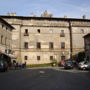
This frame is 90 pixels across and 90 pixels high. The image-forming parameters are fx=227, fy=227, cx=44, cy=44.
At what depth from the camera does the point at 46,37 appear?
64.8 meters

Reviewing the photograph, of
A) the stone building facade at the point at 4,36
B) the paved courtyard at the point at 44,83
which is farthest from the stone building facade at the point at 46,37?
the paved courtyard at the point at 44,83

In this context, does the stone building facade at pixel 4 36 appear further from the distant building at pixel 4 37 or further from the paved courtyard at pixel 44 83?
the paved courtyard at pixel 44 83

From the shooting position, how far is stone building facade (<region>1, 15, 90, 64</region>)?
208ft

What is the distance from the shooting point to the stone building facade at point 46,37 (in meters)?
63.4

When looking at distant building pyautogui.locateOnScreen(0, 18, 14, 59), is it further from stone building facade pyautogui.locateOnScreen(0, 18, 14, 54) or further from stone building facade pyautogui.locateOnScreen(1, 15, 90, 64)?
stone building facade pyautogui.locateOnScreen(1, 15, 90, 64)

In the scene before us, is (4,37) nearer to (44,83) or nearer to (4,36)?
(4,36)

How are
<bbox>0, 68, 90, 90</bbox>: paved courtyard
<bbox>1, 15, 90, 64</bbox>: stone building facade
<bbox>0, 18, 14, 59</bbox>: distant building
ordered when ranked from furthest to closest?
<bbox>1, 15, 90, 64</bbox>: stone building facade < <bbox>0, 18, 14, 59</bbox>: distant building < <bbox>0, 68, 90, 90</bbox>: paved courtyard

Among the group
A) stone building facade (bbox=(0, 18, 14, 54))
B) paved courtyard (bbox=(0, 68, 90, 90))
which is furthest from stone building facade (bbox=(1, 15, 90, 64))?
paved courtyard (bbox=(0, 68, 90, 90))

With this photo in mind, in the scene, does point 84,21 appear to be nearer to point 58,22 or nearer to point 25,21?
point 58,22

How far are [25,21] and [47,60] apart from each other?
1266 cm

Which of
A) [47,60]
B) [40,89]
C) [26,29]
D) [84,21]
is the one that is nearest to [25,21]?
[26,29]

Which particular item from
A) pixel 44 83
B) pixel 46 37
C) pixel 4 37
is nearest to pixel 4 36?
pixel 4 37

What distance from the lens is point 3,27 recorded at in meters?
48.7

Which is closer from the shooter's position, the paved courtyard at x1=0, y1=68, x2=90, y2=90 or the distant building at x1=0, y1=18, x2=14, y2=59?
the paved courtyard at x1=0, y1=68, x2=90, y2=90
